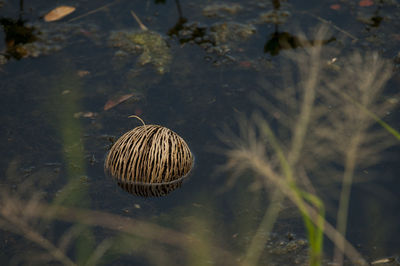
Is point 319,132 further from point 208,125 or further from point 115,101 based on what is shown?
point 115,101

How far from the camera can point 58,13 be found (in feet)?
20.0

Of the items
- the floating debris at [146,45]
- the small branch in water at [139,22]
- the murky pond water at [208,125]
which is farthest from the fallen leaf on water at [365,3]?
the small branch in water at [139,22]

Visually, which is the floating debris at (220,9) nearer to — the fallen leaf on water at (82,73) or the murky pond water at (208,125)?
the murky pond water at (208,125)

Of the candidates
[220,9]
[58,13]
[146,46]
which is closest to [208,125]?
[146,46]

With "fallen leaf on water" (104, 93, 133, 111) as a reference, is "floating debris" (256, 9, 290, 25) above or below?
above

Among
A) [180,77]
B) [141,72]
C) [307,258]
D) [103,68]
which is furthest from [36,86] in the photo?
[307,258]

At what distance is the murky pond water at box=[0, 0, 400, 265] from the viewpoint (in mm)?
3889

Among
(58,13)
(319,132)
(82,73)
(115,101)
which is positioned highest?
(58,13)

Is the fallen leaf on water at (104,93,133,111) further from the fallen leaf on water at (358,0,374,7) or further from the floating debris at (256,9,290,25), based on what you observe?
the fallen leaf on water at (358,0,374,7)

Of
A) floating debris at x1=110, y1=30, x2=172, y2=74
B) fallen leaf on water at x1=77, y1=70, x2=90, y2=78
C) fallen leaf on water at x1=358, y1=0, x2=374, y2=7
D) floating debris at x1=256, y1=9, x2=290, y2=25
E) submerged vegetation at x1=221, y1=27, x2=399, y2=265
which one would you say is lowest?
submerged vegetation at x1=221, y1=27, x2=399, y2=265

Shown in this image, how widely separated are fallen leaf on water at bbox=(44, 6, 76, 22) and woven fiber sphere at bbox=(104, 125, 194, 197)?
2371 mm

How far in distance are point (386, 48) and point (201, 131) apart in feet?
7.36

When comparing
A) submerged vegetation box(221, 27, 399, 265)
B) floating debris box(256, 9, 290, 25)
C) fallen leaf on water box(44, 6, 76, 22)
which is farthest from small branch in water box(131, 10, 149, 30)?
submerged vegetation box(221, 27, 399, 265)

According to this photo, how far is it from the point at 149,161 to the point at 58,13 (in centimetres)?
276
